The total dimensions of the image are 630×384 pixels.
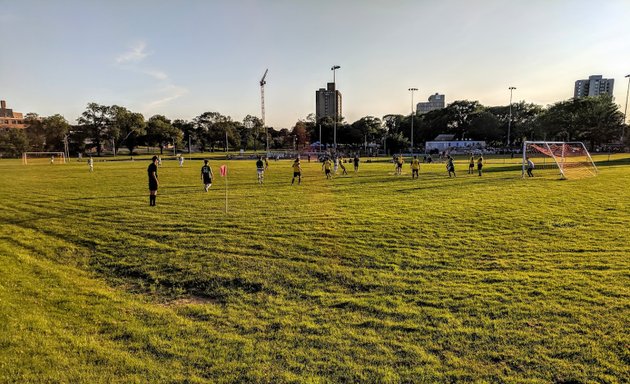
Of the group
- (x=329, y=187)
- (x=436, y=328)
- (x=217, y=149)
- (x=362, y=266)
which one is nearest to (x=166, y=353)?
(x=436, y=328)

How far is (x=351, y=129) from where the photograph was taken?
115m

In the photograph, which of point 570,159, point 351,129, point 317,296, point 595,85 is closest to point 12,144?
point 351,129

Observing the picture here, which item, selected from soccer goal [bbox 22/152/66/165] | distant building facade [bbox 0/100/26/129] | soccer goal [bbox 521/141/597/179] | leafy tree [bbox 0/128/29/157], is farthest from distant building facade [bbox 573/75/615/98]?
distant building facade [bbox 0/100/26/129]

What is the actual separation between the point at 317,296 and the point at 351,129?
110656 millimetres

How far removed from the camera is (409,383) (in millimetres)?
4676

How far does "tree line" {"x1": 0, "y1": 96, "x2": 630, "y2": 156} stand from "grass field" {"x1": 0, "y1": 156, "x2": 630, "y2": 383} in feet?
260

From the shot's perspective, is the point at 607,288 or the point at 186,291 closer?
the point at 607,288

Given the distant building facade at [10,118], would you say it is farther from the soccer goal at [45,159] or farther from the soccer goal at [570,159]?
the soccer goal at [570,159]

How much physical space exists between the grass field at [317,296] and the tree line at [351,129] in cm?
7937

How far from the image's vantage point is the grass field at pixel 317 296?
507 centimetres

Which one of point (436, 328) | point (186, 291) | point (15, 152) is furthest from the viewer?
point (15, 152)

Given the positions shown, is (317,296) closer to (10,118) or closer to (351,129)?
(351,129)

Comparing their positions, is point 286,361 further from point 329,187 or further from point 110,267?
point 329,187

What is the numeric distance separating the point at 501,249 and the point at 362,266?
13.1ft
